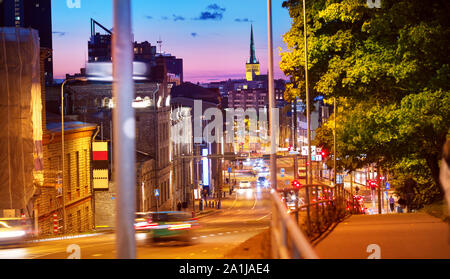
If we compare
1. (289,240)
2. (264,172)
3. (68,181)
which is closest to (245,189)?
(264,172)

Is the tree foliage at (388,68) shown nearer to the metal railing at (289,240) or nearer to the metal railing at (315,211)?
the metal railing at (315,211)

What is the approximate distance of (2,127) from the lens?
33.2 m

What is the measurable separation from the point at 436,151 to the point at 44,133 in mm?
24313

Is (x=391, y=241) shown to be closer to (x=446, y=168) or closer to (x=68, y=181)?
(x=446, y=168)

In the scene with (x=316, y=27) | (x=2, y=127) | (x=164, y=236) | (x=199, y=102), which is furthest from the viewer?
(x=199, y=102)

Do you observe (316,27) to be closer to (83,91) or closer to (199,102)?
(83,91)

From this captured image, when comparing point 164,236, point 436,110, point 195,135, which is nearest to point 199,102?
point 195,135

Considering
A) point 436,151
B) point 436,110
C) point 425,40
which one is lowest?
point 436,151

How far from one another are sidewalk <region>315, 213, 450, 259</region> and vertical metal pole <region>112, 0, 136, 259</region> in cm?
448

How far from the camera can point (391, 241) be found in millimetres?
12266

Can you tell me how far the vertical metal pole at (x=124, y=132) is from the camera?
6.74 m

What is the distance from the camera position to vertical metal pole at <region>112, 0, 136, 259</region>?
6.74 metres

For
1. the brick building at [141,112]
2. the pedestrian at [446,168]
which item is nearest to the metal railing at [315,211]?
the pedestrian at [446,168]

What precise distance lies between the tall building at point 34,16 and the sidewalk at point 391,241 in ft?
582
